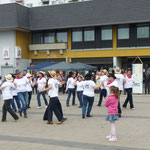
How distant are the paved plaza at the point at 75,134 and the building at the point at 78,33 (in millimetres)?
14786

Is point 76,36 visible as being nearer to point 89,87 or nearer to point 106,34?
point 106,34

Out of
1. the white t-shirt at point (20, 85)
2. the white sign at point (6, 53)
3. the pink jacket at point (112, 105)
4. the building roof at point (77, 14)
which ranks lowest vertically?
the pink jacket at point (112, 105)

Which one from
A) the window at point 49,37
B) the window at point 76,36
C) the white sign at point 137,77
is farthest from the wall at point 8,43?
the white sign at point 137,77

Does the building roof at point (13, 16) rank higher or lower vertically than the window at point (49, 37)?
higher

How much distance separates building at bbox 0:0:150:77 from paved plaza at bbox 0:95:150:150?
1479 centimetres

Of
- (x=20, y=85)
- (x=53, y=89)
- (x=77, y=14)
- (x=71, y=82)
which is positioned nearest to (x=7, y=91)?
(x=20, y=85)

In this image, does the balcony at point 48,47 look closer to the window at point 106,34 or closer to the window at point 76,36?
the window at point 76,36

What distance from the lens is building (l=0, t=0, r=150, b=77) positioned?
2352cm

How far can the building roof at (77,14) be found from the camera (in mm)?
22734

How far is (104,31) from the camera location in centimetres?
2552

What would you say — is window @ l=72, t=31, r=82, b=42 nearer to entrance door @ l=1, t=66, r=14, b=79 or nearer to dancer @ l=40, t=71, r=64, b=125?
entrance door @ l=1, t=66, r=14, b=79

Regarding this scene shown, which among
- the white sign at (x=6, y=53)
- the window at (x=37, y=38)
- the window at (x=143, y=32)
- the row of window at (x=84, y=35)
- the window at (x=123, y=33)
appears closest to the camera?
the window at (x=143, y=32)

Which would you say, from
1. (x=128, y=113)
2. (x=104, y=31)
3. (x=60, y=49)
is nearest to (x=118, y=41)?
(x=104, y=31)

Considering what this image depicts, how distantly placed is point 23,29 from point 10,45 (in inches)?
86.3
